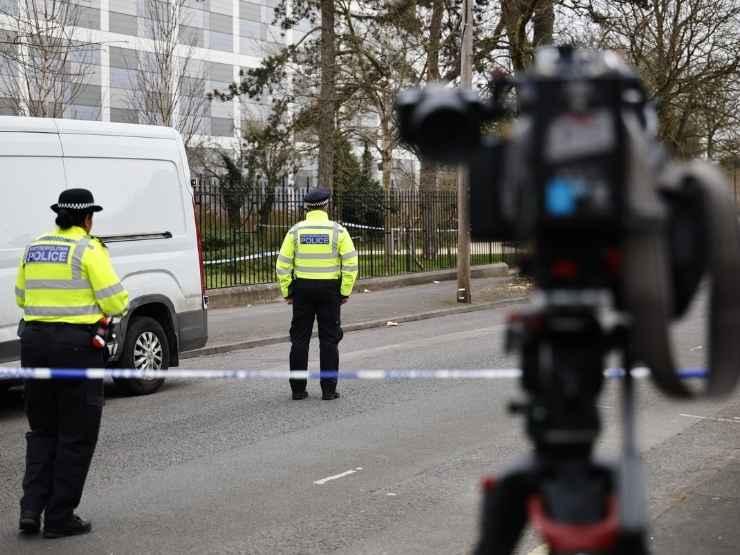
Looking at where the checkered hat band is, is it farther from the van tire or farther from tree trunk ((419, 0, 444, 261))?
tree trunk ((419, 0, 444, 261))

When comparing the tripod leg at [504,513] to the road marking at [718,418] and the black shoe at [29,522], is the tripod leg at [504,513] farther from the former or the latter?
the road marking at [718,418]

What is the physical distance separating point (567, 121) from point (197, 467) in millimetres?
5693

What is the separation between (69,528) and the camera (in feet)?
18.5

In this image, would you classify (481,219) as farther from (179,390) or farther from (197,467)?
(179,390)

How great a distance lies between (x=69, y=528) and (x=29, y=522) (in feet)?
0.73

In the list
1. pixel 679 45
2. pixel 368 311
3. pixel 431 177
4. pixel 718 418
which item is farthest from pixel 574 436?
pixel 431 177

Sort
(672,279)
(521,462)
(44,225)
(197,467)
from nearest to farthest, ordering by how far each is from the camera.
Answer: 1. (672,279)
2. (521,462)
3. (197,467)
4. (44,225)

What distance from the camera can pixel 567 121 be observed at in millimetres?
1927

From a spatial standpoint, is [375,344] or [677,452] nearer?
[677,452]

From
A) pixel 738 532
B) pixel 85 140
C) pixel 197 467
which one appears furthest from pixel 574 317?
pixel 85 140

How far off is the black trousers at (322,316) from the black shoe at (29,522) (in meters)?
4.13

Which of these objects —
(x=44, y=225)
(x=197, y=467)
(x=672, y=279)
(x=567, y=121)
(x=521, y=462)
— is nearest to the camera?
(x=567, y=121)

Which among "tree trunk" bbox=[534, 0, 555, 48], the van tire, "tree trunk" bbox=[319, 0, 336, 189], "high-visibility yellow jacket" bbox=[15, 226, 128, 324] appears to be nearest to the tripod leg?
"high-visibility yellow jacket" bbox=[15, 226, 128, 324]

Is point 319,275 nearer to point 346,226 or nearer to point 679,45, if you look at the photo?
point 346,226
